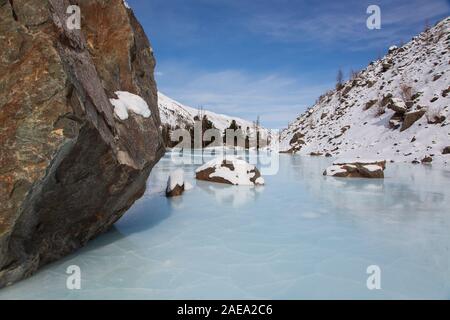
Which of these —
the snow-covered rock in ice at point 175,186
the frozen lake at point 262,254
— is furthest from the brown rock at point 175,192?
the frozen lake at point 262,254

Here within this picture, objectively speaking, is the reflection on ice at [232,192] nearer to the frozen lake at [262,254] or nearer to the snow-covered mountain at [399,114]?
the frozen lake at [262,254]

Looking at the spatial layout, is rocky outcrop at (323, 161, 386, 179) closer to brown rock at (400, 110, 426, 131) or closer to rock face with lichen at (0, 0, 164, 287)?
rock face with lichen at (0, 0, 164, 287)

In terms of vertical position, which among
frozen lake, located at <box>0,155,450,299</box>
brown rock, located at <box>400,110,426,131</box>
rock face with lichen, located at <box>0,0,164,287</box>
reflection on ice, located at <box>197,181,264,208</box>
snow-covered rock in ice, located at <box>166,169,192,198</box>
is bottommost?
frozen lake, located at <box>0,155,450,299</box>

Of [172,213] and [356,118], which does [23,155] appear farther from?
[356,118]

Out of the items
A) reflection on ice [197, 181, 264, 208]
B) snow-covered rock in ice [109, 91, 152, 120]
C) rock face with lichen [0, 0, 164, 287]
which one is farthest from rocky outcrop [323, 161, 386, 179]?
rock face with lichen [0, 0, 164, 287]

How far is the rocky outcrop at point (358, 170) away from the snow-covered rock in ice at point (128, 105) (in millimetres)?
11990

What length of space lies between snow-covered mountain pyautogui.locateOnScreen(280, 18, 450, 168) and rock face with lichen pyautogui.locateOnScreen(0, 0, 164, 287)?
2232 centimetres

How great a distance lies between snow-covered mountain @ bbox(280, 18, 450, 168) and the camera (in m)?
25.3

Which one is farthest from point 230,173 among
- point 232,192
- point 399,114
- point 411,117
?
point 399,114

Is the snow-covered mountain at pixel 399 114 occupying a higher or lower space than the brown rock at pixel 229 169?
higher

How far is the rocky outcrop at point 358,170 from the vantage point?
14.7 meters

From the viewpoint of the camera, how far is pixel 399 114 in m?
31.6

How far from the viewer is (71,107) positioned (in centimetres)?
337
